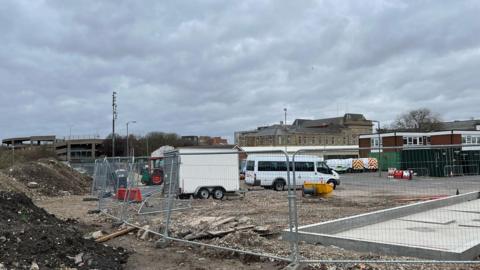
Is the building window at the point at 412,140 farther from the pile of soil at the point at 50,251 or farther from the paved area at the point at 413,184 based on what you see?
the pile of soil at the point at 50,251

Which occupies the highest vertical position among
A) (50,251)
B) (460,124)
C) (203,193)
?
(460,124)

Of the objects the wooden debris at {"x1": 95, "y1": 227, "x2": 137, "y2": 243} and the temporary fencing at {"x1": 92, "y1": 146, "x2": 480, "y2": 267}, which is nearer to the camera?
the temporary fencing at {"x1": 92, "y1": 146, "x2": 480, "y2": 267}

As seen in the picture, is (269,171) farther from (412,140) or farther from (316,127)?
(316,127)

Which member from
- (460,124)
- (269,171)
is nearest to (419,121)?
(460,124)

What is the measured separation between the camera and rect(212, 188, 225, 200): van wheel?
23094mm

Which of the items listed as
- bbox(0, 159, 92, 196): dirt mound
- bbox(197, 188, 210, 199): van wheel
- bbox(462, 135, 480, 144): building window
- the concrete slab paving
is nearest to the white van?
bbox(197, 188, 210, 199): van wheel

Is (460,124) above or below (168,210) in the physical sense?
above

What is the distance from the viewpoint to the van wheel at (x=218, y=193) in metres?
23.1

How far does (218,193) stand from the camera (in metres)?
23.2

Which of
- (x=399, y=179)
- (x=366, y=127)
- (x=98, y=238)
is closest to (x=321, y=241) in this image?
(x=399, y=179)

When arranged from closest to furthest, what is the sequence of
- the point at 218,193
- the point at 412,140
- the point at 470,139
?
the point at 218,193 → the point at 412,140 → the point at 470,139

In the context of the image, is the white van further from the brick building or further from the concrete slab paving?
the brick building

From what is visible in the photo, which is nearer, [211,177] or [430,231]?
[430,231]

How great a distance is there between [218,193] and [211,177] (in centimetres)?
318
